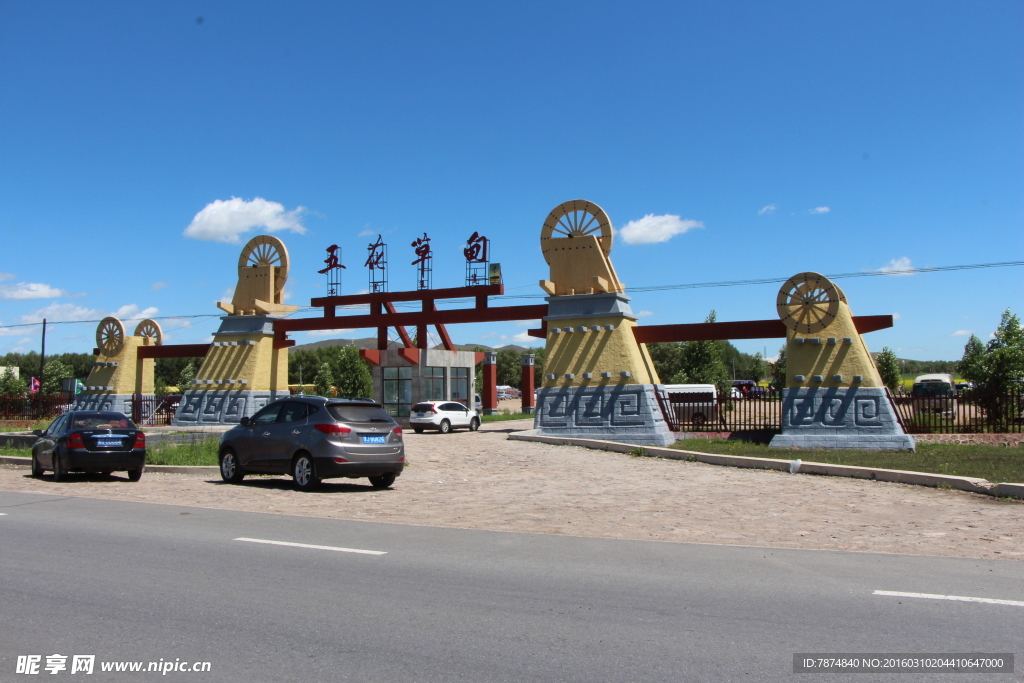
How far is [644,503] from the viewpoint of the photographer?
1288cm

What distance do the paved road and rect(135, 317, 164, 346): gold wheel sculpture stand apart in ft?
104

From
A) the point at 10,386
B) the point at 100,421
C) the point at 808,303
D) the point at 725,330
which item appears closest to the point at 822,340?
the point at 808,303

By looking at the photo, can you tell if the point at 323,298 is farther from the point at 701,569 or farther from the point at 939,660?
the point at 939,660

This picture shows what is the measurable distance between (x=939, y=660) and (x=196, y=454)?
17490 millimetres

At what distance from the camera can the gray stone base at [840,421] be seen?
21.0 meters

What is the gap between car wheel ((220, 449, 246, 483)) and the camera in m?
15.0

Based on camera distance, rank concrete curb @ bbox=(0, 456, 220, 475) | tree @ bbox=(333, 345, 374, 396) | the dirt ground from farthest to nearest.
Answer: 1. tree @ bbox=(333, 345, 374, 396)
2. concrete curb @ bbox=(0, 456, 220, 475)
3. the dirt ground

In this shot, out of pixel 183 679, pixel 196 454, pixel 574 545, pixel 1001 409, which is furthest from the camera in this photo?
pixel 1001 409

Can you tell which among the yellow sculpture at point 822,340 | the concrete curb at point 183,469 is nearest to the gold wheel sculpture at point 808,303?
the yellow sculpture at point 822,340

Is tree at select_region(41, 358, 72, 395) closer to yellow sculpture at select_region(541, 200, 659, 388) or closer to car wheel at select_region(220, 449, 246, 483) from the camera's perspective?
yellow sculpture at select_region(541, 200, 659, 388)

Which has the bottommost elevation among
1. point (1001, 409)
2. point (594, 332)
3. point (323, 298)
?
point (1001, 409)

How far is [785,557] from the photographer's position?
324 inches

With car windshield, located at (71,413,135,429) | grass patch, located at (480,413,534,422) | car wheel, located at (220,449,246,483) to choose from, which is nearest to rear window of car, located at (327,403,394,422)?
car wheel, located at (220,449,246,483)

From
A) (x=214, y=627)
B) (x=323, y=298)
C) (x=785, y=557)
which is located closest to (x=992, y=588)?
(x=785, y=557)
